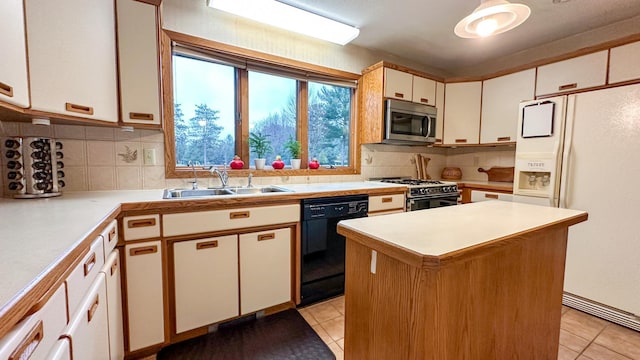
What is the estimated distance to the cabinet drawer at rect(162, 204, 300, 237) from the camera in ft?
5.12

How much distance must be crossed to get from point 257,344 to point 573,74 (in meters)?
3.36

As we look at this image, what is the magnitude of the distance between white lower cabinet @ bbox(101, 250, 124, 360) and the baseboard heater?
3121mm

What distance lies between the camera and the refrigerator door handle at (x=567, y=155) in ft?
6.97

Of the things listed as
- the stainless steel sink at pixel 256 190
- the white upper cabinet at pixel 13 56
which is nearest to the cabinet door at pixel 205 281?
the stainless steel sink at pixel 256 190

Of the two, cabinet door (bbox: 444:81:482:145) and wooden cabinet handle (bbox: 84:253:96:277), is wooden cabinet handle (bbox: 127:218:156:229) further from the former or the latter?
cabinet door (bbox: 444:81:482:145)

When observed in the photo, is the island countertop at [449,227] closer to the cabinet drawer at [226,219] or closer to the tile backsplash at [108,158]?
the cabinet drawer at [226,219]

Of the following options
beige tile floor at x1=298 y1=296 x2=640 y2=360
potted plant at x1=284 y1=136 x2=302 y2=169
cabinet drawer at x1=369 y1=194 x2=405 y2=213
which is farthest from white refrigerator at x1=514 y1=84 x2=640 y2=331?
potted plant at x1=284 y1=136 x2=302 y2=169

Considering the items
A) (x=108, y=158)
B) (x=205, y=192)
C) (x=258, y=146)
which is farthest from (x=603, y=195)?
(x=108, y=158)

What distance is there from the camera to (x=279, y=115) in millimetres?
2625

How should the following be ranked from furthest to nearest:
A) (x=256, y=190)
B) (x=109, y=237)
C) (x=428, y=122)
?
(x=428, y=122) < (x=256, y=190) < (x=109, y=237)

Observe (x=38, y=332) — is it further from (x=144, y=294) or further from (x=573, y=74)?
(x=573, y=74)

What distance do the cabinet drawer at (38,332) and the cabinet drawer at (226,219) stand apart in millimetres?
894

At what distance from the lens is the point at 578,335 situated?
1804mm

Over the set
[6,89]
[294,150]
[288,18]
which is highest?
[288,18]
